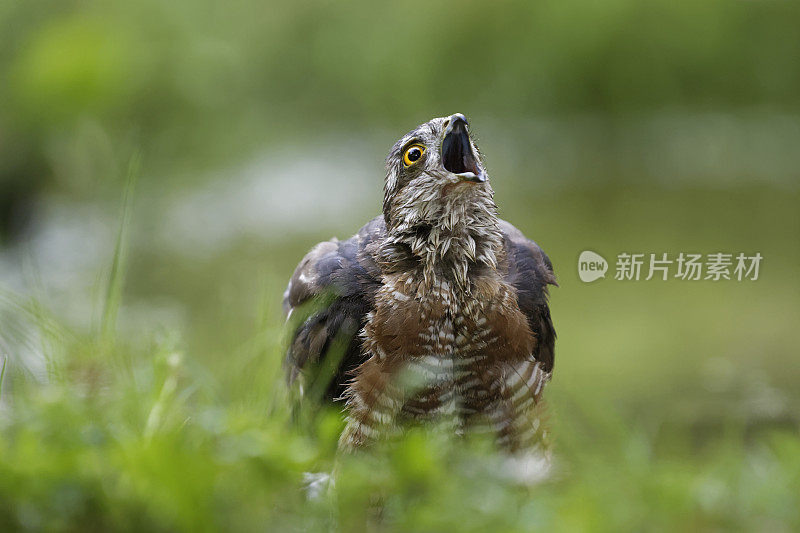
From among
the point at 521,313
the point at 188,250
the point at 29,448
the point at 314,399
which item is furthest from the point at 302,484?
the point at 188,250

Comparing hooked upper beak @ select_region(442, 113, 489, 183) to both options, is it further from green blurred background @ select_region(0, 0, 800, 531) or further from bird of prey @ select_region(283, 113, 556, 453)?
green blurred background @ select_region(0, 0, 800, 531)

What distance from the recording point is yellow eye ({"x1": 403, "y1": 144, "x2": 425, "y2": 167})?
2.70 m

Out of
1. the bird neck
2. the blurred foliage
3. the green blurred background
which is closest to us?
the bird neck

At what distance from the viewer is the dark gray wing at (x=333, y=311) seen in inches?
111

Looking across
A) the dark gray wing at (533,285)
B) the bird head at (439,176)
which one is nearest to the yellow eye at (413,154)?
the bird head at (439,176)

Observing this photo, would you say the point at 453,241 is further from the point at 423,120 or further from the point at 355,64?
the point at 355,64

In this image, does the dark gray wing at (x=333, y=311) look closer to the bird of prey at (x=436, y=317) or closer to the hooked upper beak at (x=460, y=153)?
the bird of prey at (x=436, y=317)

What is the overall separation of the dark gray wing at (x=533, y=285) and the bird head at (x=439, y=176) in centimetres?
31

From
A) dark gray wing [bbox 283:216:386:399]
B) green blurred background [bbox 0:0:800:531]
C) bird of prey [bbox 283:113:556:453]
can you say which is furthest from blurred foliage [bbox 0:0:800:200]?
bird of prey [bbox 283:113:556:453]

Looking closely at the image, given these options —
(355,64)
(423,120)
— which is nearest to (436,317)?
(423,120)

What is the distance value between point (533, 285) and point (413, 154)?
0.60 meters

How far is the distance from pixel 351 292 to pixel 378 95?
4838 millimetres

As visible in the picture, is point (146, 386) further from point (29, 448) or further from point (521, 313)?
point (521, 313)

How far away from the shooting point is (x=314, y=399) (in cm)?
286
